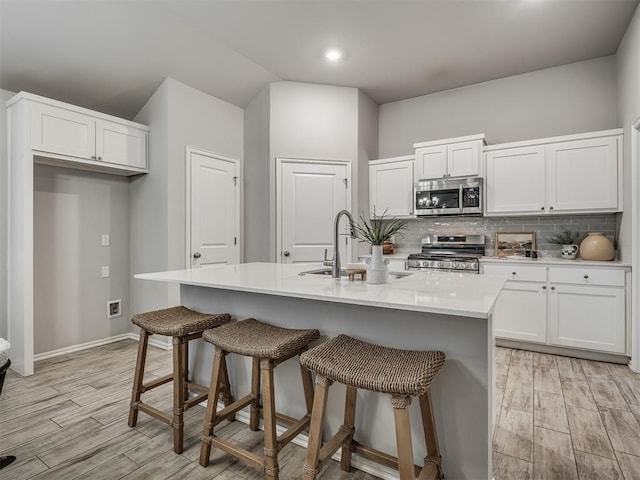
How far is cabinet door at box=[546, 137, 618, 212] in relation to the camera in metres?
3.27

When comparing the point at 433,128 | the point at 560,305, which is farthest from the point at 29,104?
the point at 560,305

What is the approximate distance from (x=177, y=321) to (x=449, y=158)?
3.35 meters

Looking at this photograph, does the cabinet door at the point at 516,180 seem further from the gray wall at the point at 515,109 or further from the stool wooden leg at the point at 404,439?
the stool wooden leg at the point at 404,439

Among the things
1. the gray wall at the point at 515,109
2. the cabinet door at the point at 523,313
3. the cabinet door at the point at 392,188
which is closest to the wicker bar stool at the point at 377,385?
the cabinet door at the point at 523,313

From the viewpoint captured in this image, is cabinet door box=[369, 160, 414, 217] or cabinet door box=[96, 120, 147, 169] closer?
cabinet door box=[96, 120, 147, 169]

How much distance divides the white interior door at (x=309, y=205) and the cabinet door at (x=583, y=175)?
2.16m

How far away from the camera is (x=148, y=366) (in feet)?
10.2

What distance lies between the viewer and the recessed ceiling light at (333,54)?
3.53 m

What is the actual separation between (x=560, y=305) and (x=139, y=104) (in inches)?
187

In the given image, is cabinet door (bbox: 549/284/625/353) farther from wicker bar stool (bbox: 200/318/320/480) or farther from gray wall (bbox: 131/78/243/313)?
gray wall (bbox: 131/78/243/313)

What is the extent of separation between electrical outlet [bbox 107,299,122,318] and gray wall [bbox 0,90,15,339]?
2.85ft

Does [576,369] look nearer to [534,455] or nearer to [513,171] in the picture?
[534,455]

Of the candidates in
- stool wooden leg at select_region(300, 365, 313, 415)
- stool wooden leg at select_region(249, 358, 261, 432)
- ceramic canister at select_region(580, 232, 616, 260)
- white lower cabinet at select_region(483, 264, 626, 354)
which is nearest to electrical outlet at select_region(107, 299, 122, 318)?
stool wooden leg at select_region(249, 358, 261, 432)

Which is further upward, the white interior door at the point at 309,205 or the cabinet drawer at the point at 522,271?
the white interior door at the point at 309,205
